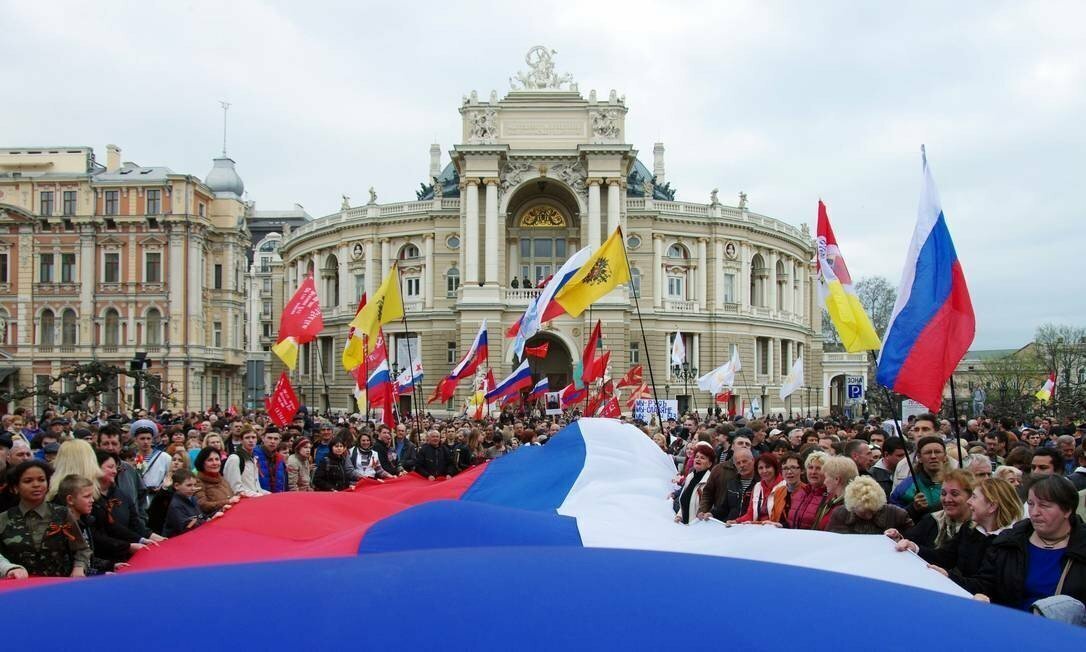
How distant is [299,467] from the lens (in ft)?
39.1

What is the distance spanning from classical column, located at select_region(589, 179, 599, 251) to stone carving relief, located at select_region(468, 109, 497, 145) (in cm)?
607

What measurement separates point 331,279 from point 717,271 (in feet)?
80.9

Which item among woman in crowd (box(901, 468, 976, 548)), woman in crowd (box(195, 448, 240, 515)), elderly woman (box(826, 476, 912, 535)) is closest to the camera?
woman in crowd (box(901, 468, 976, 548))

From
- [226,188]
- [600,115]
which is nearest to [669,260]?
[600,115]

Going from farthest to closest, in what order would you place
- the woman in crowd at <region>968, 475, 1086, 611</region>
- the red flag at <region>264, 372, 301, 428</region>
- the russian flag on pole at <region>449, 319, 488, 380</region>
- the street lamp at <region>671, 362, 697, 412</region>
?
the street lamp at <region>671, 362, 697, 412</region>
the russian flag on pole at <region>449, 319, 488, 380</region>
the red flag at <region>264, 372, 301, 428</region>
the woman in crowd at <region>968, 475, 1086, 611</region>

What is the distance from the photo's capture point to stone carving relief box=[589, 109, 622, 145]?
1972 inches

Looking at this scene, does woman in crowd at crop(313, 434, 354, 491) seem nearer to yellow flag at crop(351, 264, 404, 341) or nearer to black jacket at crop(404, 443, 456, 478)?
black jacket at crop(404, 443, 456, 478)

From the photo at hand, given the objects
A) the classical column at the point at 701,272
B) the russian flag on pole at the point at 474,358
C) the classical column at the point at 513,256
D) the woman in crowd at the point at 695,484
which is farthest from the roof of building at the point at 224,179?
the woman in crowd at the point at 695,484

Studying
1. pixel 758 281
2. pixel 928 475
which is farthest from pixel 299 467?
pixel 758 281

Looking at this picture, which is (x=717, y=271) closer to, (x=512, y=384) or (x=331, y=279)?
(x=331, y=279)

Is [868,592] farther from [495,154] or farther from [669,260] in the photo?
[669,260]

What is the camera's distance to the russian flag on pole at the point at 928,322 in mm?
8078

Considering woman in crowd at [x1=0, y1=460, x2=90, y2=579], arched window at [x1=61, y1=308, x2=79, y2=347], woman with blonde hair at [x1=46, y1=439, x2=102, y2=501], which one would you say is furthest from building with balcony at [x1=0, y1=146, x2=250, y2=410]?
woman in crowd at [x1=0, y1=460, x2=90, y2=579]

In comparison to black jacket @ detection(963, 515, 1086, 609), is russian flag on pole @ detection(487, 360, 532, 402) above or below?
above
